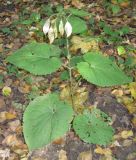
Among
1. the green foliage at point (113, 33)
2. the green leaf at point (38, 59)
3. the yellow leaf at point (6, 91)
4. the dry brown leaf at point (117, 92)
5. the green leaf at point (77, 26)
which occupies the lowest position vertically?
the yellow leaf at point (6, 91)

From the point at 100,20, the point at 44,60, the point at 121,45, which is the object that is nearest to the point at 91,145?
the point at 44,60

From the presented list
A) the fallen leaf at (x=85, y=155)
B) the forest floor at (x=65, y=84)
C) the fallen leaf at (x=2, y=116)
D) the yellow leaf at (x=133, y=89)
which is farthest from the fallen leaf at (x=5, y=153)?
the yellow leaf at (x=133, y=89)

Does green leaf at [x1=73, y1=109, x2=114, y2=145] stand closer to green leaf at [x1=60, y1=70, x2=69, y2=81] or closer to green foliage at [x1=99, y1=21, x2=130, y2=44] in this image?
green leaf at [x1=60, y1=70, x2=69, y2=81]

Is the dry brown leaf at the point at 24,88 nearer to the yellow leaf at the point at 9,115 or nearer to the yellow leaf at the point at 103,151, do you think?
the yellow leaf at the point at 9,115

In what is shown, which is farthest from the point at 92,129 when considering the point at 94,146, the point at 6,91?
the point at 6,91

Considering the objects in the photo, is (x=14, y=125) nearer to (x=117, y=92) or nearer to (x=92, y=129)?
(x=92, y=129)

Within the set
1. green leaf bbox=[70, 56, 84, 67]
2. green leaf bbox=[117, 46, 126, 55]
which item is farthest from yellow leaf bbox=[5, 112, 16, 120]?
green leaf bbox=[117, 46, 126, 55]
